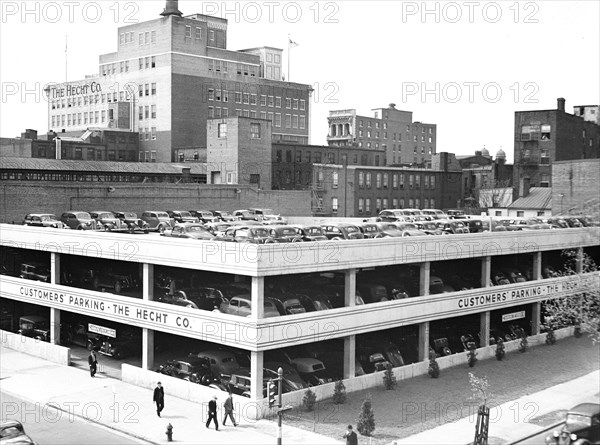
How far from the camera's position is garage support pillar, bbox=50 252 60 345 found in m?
43.9

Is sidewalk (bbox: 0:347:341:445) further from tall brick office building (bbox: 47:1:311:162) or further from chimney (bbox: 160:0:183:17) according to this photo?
chimney (bbox: 160:0:183:17)

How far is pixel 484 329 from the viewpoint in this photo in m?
45.8

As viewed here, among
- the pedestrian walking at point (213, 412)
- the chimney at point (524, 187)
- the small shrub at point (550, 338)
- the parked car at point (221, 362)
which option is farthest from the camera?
the chimney at point (524, 187)

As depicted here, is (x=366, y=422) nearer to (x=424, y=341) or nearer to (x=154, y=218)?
(x=424, y=341)

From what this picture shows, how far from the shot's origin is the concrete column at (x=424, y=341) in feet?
134

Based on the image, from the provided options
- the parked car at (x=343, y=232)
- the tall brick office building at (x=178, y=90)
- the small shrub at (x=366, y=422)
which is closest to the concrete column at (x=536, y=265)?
the parked car at (x=343, y=232)

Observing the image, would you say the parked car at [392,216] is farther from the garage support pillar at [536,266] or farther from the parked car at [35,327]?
the parked car at [35,327]

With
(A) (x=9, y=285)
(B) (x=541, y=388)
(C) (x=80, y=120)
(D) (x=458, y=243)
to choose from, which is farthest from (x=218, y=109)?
(B) (x=541, y=388)

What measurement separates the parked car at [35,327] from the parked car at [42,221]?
20.2 ft

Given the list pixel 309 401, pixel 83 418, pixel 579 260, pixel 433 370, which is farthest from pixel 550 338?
pixel 83 418

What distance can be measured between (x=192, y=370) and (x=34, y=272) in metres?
16.5

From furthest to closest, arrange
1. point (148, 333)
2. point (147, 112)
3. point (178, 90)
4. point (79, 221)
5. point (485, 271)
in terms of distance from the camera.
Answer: point (147, 112) → point (178, 90) → point (79, 221) → point (485, 271) → point (148, 333)

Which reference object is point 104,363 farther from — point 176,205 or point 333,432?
point 176,205

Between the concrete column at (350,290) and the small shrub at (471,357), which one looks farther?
the small shrub at (471,357)
